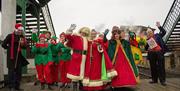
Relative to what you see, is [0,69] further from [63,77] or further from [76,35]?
[76,35]

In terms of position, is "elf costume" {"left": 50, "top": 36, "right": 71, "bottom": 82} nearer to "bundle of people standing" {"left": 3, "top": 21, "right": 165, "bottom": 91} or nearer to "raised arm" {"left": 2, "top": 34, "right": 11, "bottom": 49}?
"bundle of people standing" {"left": 3, "top": 21, "right": 165, "bottom": 91}

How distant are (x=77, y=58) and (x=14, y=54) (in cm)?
160

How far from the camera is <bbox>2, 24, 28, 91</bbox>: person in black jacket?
9.87 metres

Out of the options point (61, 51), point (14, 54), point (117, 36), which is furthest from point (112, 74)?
point (14, 54)

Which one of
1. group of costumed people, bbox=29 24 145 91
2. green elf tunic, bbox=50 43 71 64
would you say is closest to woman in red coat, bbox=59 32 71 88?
green elf tunic, bbox=50 43 71 64

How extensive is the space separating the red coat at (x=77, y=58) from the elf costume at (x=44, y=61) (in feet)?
3.61

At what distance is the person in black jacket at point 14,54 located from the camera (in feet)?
32.4

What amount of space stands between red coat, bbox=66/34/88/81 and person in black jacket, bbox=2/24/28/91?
4.20 ft

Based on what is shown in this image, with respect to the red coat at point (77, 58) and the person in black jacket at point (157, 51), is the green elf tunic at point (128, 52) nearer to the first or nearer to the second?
the red coat at point (77, 58)

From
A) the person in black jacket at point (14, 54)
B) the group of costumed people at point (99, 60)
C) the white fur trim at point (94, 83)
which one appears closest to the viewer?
the white fur trim at point (94, 83)

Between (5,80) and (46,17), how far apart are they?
10.4 m

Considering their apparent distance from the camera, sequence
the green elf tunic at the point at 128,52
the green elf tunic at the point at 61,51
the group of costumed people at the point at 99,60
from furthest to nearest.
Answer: the green elf tunic at the point at 61,51
the green elf tunic at the point at 128,52
the group of costumed people at the point at 99,60

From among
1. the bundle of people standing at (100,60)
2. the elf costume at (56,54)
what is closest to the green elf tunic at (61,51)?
the elf costume at (56,54)

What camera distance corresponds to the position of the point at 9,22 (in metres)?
12.6
